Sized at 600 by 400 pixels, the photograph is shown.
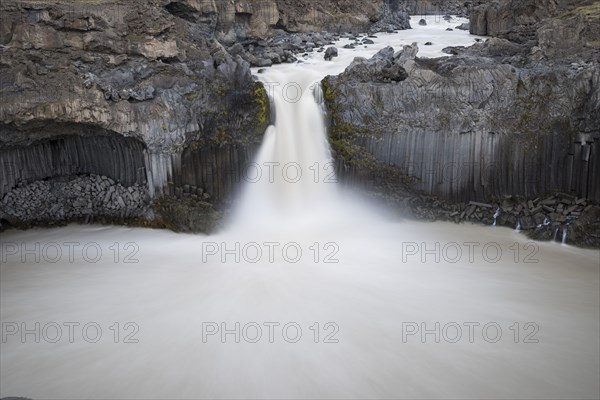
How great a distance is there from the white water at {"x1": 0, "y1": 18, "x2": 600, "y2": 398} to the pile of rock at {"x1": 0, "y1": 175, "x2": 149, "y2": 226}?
0.43 metres

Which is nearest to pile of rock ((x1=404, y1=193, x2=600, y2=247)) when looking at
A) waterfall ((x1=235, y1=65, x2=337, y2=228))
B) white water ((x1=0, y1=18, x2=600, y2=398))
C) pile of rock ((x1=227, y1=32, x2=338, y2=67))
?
white water ((x1=0, y1=18, x2=600, y2=398))

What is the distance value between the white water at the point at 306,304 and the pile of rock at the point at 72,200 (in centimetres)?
43

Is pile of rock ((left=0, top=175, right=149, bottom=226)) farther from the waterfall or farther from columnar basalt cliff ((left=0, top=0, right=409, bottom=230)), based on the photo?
the waterfall

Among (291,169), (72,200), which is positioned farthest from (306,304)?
(72,200)

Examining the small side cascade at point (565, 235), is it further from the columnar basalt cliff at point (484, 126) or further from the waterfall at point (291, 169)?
the waterfall at point (291, 169)

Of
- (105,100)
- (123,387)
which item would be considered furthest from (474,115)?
(123,387)

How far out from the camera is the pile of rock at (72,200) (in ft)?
36.5

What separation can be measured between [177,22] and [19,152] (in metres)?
4.70

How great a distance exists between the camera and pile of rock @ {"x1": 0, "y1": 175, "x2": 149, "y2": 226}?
1113 centimetres

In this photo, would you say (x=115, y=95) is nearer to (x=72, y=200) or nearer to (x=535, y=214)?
(x=72, y=200)

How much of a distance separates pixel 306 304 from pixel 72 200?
646 centimetres

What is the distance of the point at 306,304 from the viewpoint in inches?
324

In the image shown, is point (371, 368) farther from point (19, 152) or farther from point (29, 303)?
point (19, 152)

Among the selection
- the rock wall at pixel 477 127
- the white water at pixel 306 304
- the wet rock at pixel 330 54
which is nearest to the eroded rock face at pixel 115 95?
the white water at pixel 306 304
